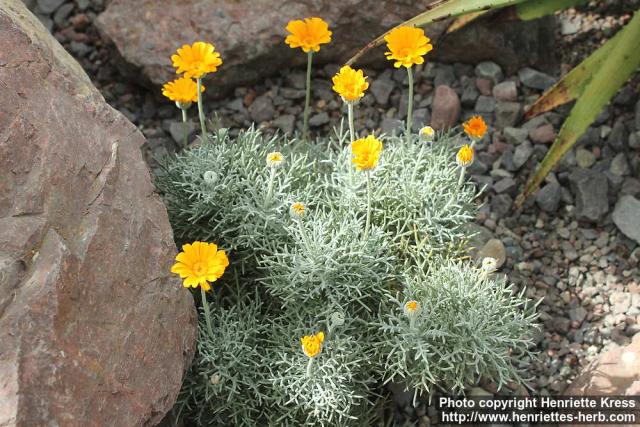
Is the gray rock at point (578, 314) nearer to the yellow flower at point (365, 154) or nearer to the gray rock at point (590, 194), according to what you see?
the gray rock at point (590, 194)

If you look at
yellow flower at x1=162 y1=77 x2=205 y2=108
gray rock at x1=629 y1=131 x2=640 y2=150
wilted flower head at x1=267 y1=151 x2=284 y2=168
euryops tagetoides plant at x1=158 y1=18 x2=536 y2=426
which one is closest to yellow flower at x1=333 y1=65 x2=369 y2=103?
euryops tagetoides plant at x1=158 y1=18 x2=536 y2=426

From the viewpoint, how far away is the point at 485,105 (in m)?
3.99

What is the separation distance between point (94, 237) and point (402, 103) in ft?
6.38

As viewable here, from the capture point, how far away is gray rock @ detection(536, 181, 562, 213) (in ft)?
12.3

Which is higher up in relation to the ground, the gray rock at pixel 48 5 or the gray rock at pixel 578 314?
the gray rock at pixel 48 5

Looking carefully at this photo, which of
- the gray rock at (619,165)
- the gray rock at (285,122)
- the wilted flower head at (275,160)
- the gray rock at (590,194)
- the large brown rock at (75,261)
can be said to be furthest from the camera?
the gray rock at (285,122)

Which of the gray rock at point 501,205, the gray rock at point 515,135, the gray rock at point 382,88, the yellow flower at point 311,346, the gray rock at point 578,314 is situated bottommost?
the gray rock at point 578,314

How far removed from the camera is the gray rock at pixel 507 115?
13.0ft

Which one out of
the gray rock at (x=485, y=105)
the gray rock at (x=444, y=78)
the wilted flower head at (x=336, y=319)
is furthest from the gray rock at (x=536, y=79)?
the wilted flower head at (x=336, y=319)

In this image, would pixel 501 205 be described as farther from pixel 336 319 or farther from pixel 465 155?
pixel 336 319

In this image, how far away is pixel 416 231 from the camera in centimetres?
307

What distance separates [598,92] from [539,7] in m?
0.52

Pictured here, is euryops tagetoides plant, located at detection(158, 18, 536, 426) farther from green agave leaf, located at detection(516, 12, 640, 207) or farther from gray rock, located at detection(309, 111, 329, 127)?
gray rock, located at detection(309, 111, 329, 127)

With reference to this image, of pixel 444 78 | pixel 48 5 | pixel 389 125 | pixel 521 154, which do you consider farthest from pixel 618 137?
pixel 48 5
